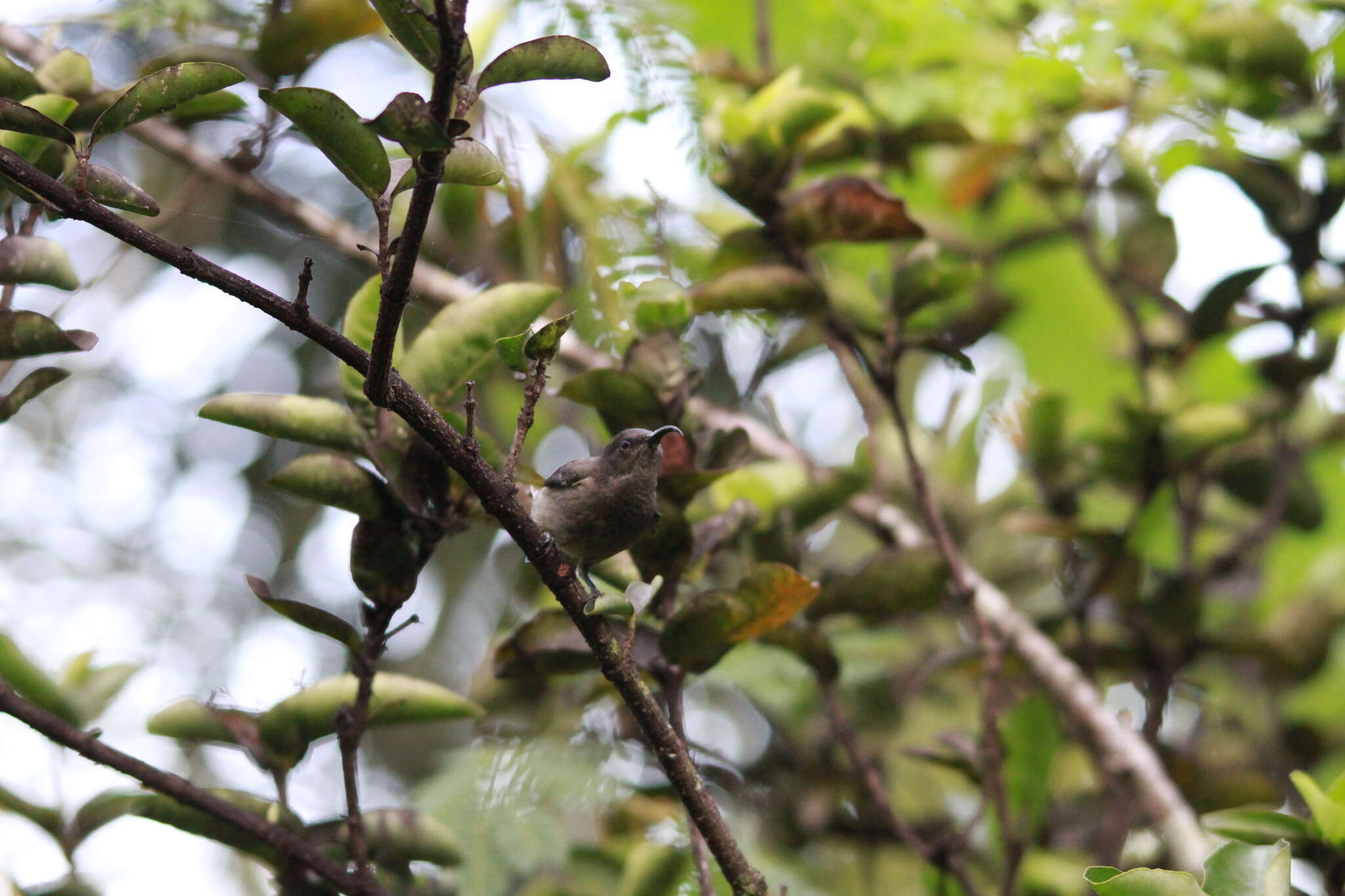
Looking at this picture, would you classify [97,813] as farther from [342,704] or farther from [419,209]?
[419,209]

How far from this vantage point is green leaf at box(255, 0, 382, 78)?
197cm

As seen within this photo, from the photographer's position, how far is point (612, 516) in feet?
4.78

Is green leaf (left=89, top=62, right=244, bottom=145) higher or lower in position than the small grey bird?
higher

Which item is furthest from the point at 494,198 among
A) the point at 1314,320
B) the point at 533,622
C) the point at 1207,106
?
the point at 1314,320

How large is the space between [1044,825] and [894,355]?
1.09 meters

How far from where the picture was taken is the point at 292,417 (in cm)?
137

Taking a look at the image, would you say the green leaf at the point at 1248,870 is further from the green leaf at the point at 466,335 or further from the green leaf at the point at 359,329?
the green leaf at the point at 359,329

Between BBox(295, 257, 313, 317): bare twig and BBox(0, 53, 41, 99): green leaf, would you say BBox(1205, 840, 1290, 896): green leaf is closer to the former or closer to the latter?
BBox(295, 257, 313, 317): bare twig

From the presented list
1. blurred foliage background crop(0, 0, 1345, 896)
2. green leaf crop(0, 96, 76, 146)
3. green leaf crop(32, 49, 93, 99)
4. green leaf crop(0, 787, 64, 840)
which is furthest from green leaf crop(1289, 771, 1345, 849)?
green leaf crop(32, 49, 93, 99)

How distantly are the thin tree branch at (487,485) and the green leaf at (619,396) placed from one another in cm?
40

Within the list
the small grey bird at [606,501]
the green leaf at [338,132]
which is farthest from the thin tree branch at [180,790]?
the green leaf at [338,132]

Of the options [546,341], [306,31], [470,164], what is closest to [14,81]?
[306,31]

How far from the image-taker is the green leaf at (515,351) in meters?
1.10

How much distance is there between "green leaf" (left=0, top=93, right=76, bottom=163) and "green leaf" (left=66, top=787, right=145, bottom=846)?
91cm
